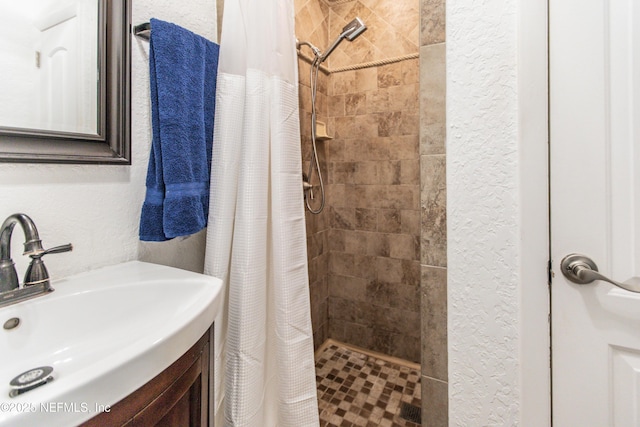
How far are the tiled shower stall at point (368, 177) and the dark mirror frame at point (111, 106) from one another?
1.11m

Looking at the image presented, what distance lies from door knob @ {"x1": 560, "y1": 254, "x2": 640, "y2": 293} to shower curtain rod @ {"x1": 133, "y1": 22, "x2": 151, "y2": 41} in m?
1.41

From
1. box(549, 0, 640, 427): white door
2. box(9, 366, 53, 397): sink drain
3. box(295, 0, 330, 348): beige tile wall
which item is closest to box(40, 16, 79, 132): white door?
box(9, 366, 53, 397): sink drain

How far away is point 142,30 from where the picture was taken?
878 mm

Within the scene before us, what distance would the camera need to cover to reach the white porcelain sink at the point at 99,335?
362mm

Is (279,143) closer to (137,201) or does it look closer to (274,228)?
(274,228)

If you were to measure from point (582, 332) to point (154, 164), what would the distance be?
1333 mm

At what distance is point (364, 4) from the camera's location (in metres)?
1.99

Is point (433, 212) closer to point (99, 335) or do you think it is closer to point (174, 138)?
point (174, 138)

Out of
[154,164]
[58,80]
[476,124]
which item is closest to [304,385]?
[154,164]

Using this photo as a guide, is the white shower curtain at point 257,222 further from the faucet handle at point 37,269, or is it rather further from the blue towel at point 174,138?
the faucet handle at point 37,269

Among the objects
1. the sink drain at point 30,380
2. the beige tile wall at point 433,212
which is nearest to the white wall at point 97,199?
the sink drain at point 30,380

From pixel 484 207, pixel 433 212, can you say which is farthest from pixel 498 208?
pixel 433 212

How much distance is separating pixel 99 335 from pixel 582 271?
1210 mm

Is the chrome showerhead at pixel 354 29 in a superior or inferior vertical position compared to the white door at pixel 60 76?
superior
